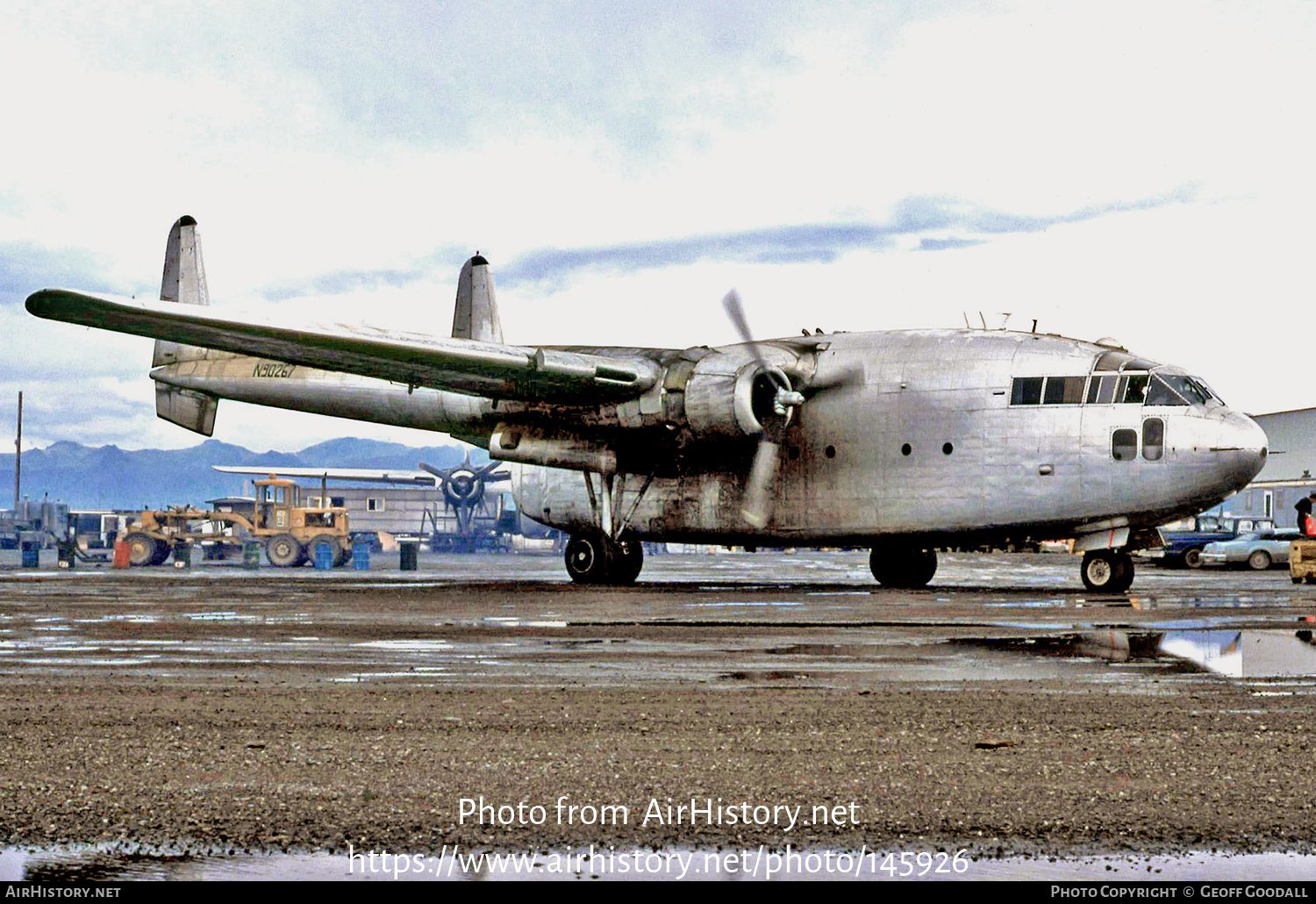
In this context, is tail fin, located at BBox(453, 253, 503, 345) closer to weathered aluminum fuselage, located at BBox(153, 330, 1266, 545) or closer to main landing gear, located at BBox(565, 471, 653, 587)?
weathered aluminum fuselage, located at BBox(153, 330, 1266, 545)

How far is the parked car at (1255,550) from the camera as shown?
48.4m

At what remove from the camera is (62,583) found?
30.8m

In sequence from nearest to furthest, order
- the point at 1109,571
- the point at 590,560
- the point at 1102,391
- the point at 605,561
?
the point at 1102,391 → the point at 1109,571 → the point at 605,561 → the point at 590,560

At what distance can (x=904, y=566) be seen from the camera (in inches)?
1142

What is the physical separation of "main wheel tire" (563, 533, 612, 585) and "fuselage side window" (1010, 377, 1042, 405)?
29.8 feet

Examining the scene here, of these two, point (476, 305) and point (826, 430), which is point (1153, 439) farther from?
point (476, 305)

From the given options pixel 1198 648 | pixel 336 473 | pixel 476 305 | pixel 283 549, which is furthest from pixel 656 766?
pixel 336 473

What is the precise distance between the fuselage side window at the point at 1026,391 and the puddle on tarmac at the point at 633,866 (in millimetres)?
20513

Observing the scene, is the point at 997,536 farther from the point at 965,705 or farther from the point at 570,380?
the point at 965,705

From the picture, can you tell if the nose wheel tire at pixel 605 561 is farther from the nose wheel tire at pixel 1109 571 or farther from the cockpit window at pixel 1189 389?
the cockpit window at pixel 1189 389

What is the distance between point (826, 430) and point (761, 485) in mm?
1665

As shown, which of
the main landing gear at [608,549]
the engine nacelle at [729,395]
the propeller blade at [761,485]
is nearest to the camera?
the engine nacelle at [729,395]

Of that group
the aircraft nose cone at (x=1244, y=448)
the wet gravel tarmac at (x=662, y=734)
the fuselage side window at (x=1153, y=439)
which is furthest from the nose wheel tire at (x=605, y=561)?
the wet gravel tarmac at (x=662, y=734)

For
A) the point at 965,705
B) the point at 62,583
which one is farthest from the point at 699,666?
the point at 62,583
